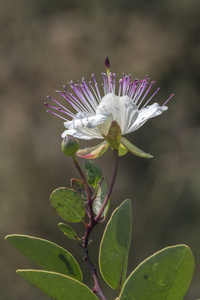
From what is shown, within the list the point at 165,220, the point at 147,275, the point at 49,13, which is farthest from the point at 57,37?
the point at 147,275

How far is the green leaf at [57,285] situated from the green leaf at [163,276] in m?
0.04

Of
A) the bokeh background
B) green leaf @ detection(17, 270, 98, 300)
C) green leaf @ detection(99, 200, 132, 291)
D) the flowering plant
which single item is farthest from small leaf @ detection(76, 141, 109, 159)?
the bokeh background

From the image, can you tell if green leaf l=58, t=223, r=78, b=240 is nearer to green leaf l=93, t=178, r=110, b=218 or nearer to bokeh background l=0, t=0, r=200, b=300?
green leaf l=93, t=178, r=110, b=218

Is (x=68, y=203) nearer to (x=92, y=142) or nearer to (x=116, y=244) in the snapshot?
(x=116, y=244)

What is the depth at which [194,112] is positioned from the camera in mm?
3025

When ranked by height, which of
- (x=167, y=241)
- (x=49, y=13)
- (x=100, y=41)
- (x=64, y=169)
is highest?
(x=49, y=13)

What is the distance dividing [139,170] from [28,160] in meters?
0.56

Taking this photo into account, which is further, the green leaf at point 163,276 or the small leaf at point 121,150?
the small leaf at point 121,150

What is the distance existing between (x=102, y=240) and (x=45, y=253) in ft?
0.22

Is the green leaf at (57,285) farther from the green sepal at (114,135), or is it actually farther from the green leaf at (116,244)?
the green sepal at (114,135)

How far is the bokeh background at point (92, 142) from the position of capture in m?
2.86

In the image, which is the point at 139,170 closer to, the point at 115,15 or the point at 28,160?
the point at 28,160

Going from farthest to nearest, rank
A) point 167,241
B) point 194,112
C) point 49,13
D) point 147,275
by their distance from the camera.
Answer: point 49,13, point 194,112, point 167,241, point 147,275

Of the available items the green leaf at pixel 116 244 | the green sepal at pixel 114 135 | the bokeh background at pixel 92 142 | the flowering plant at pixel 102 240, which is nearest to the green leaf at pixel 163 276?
the flowering plant at pixel 102 240
